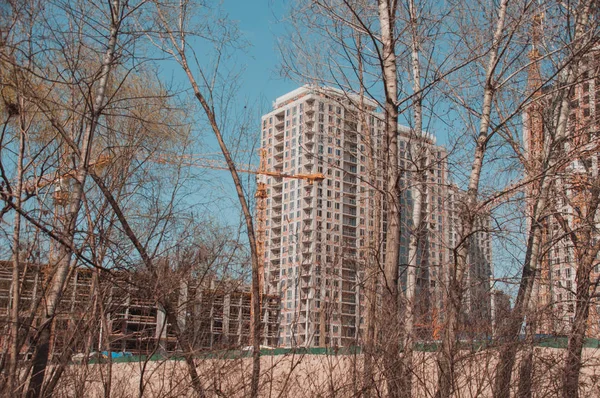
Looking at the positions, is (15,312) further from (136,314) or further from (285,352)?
(285,352)

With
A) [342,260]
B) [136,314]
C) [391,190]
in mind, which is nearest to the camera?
[391,190]

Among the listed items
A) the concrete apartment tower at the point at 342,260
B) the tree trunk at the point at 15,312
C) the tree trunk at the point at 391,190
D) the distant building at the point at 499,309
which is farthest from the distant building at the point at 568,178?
the tree trunk at the point at 15,312

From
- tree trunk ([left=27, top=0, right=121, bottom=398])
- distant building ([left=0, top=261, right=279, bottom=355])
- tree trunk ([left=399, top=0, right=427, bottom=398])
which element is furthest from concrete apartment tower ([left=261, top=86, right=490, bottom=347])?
tree trunk ([left=27, top=0, right=121, bottom=398])

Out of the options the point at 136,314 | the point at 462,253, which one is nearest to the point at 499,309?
the point at 462,253

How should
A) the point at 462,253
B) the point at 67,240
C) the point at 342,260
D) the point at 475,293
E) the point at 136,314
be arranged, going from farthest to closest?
the point at 342,260 → the point at 475,293 → the point at 462,253 → the point at 136,314 → the point at 67,240

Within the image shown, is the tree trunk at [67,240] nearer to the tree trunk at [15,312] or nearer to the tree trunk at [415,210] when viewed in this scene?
the tree trunk at [15,312]

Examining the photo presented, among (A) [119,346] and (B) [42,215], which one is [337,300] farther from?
(B) [42,215]

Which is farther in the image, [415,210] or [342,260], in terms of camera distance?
[415,210]

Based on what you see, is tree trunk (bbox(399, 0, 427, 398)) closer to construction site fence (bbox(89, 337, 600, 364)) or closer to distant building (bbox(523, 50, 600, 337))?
construction site fence (bbox(89, 337, 600, 364))

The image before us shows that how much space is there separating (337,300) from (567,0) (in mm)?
4400

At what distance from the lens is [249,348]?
17.8ft

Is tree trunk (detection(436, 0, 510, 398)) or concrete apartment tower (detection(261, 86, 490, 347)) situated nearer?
tree trunk (detection(436, 0, 510, 398))

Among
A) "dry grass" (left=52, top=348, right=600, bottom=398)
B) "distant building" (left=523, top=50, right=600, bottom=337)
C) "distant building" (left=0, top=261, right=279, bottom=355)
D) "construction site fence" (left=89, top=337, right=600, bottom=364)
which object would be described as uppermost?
"distant building" (left=523, top=50, right=600, bottom=337)

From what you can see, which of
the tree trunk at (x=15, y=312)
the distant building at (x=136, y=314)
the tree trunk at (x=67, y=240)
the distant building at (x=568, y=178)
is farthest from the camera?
the distant building at (x=568, y=178)
